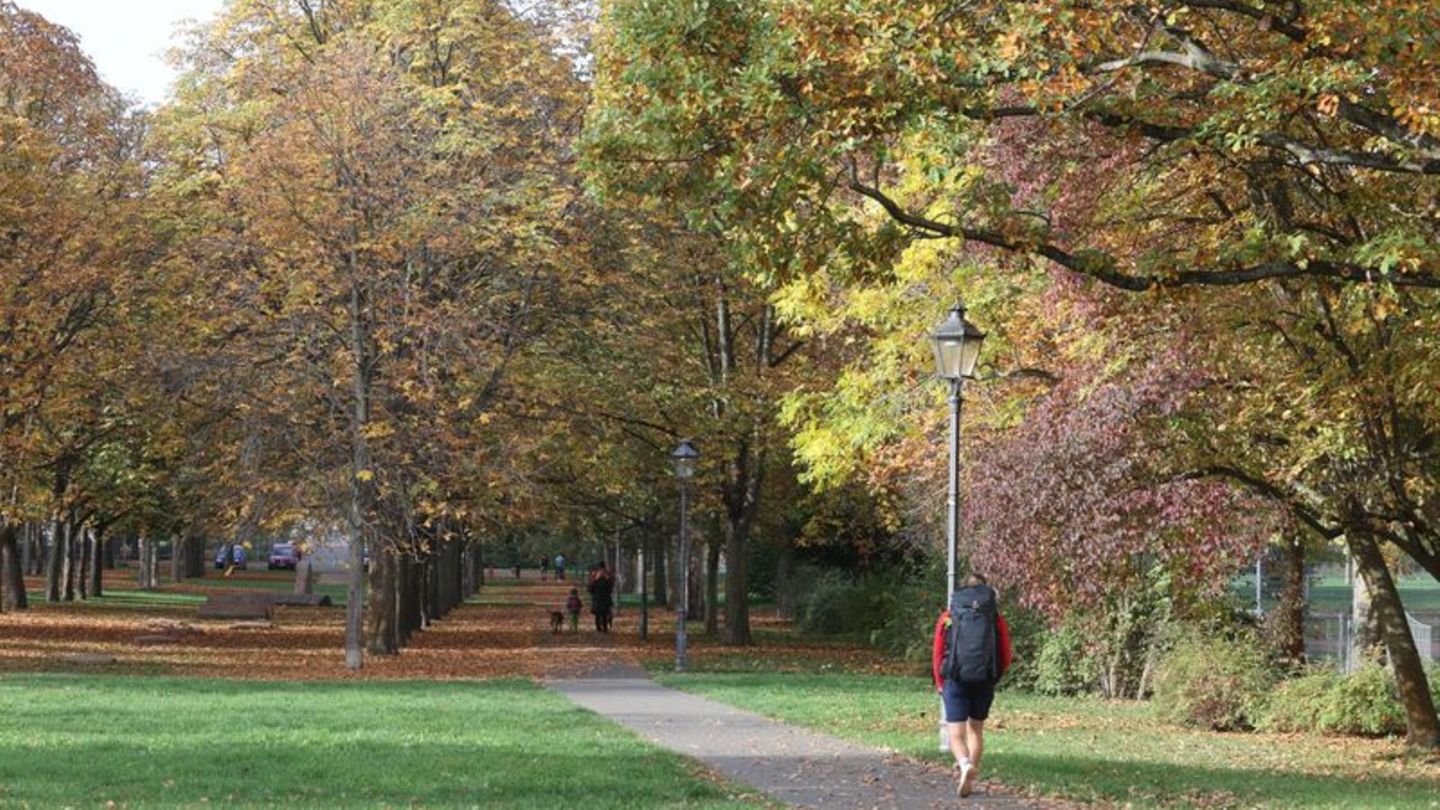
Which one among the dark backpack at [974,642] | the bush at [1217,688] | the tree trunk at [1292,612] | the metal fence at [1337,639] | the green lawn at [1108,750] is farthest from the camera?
the metal fence at [1337,639]

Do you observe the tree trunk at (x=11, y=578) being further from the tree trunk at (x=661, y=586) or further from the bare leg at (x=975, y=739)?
the bare leg at (x=975, y=739)

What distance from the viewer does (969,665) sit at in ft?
46.5

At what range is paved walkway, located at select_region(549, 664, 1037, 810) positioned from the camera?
1399 cm

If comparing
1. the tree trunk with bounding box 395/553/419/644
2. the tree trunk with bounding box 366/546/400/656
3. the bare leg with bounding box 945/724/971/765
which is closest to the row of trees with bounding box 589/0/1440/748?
the bare leg with bounding box 945/724/971/765

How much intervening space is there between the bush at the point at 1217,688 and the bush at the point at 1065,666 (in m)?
4.33

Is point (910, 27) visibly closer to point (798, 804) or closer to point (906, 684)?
point (798, 804)

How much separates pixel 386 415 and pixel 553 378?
20.2 feet

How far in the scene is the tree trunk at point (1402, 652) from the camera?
20.5 meters

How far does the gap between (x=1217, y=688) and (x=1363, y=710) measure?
1.81 meters

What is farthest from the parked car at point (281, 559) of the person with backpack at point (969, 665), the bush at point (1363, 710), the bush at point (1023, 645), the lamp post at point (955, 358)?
the person with backpack at point (969, 665)

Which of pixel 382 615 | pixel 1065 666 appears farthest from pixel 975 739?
pixel 382 615

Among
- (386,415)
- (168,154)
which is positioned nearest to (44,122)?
(168,154)

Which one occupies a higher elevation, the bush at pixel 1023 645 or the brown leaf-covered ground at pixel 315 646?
the bush at pixel 1023 645

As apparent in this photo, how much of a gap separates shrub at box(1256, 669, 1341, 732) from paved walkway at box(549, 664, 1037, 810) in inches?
258
